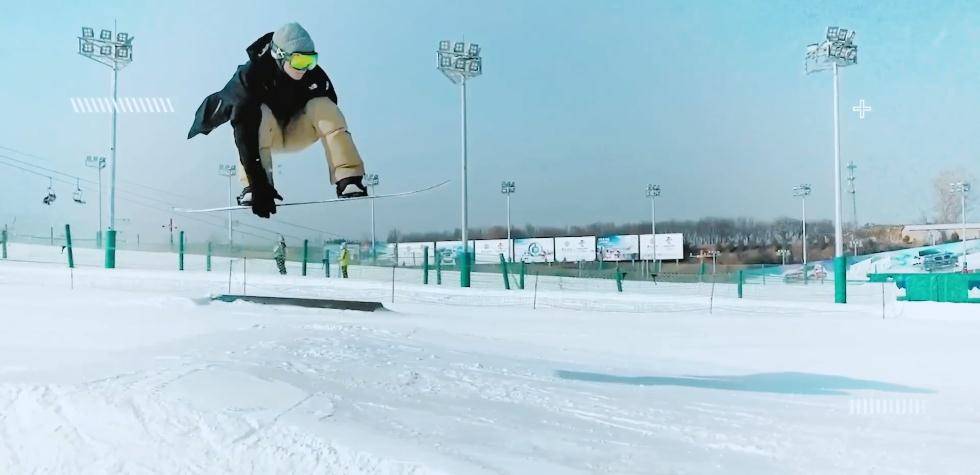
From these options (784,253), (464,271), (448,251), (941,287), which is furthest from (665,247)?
(464,271)

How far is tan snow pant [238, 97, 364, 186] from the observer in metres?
8.26

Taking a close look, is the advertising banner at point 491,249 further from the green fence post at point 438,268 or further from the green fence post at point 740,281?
the green fence post at point 740,281

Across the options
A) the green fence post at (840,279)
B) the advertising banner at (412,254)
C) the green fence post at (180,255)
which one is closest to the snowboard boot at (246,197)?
the green fence post at (180,255)

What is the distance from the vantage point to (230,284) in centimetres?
1445

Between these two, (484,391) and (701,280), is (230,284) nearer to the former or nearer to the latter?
(484,391)

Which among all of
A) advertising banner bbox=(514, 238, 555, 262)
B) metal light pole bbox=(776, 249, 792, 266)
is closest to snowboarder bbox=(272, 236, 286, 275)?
advertising banner bbox=(514, 238, 555, 262)

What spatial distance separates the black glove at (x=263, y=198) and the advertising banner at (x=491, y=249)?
51.5 feet

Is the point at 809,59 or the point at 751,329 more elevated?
the point at 809,59

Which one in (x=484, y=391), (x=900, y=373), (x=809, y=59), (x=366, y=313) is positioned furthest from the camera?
(x=809, y=59)

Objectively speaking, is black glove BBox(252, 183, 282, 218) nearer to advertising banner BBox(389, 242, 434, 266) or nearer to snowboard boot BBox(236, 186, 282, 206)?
snowboard boot BBox(236, 186, 282, 206)

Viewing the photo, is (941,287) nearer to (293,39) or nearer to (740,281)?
(740,281)

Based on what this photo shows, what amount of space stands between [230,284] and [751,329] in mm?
9538

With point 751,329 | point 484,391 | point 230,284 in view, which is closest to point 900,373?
point 751,329

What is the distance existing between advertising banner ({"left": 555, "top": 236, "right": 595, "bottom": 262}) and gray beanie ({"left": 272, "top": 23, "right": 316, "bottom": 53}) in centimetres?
3955
